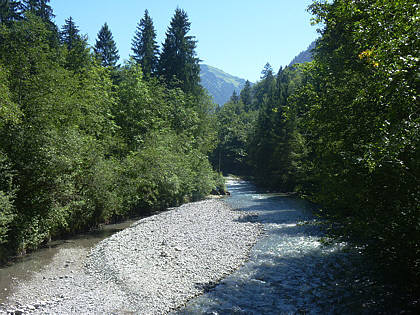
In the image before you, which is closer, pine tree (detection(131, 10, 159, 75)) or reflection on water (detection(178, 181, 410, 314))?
reflection on water (detection(178, 181, 410, 314))

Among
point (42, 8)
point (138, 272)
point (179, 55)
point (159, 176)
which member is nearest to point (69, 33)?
point (42, 8)

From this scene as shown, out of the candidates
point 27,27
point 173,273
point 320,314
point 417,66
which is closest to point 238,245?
point 173,273

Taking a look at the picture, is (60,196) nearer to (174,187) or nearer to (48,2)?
(174,187)

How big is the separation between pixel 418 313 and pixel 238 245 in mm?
9442

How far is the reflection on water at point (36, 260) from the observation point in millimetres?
11373

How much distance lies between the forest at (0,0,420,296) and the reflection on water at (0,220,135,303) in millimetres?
707

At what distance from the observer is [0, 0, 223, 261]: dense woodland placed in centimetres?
1462

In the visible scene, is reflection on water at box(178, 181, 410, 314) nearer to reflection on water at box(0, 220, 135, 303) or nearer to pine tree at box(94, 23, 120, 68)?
reflection on water at box(0, 220, 135, 303)

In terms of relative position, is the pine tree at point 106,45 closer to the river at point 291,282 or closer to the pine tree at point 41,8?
the pine tree at point 41,8

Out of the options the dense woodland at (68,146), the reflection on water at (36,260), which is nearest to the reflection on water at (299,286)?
the reflection on water at (36,260)

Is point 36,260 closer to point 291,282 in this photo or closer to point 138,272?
point 138,272

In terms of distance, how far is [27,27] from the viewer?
18.7 metres

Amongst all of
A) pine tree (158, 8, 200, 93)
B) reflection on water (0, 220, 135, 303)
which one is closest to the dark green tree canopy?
pine tree (158, 8, 200, 93)

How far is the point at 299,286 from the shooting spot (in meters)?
11.5
